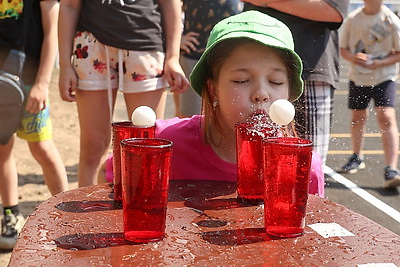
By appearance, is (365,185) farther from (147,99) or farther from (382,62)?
(147,99)

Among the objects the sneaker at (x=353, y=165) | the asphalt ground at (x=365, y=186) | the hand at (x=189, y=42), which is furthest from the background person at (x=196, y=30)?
the sneaker at (x=353, y=165)

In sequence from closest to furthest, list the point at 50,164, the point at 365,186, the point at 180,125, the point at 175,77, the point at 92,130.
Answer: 1. the point at 180,125
2. the point at 175,77
3. the point at 92,130
4. the point at 50,164
5. the point at 365,186

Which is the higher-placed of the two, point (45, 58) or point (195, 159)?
point (45, 58)

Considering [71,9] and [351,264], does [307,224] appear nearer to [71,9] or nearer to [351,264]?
[351,264]

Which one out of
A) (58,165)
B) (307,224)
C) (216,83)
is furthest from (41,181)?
(307,224)

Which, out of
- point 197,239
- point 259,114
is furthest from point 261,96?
point 197,239

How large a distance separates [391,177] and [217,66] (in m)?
2.91

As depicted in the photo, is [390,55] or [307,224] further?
[390,55]

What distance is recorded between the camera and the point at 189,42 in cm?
349

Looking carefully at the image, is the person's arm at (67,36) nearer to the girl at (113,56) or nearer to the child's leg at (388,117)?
the girl at (113,56)

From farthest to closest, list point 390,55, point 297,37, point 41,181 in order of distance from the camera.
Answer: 1. point 41,181
2. point 390,55
3. point 297,37

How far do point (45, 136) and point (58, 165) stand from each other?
0.54ft

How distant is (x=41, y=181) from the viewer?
14.9 feet

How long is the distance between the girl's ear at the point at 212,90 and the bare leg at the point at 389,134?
262 cm
